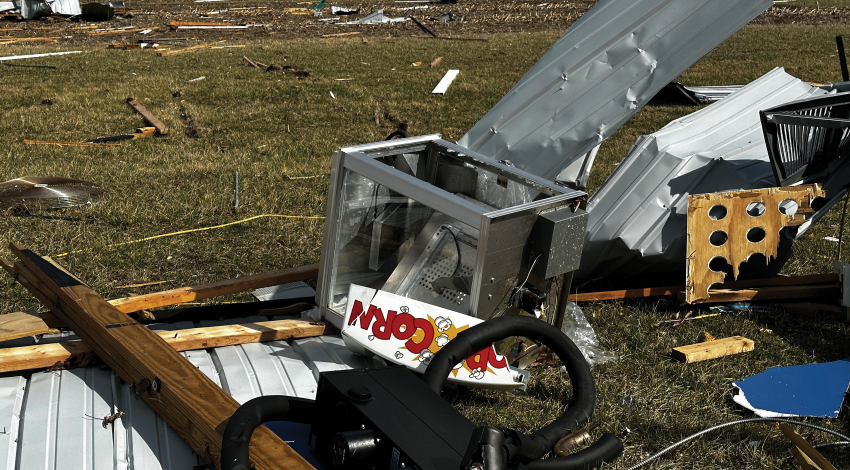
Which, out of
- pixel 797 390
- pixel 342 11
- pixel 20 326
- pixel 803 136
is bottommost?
pixel 797 390

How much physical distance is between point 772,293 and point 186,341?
3408 mm

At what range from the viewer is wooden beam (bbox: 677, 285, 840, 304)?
4.35 metres

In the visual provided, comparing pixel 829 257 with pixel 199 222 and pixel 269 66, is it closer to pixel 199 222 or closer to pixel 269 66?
pixel 199 222

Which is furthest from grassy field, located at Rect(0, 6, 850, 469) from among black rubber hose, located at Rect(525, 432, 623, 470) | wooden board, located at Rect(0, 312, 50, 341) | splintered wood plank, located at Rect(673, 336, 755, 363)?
wooden board, located at Rect(0, 312, 50, 341)

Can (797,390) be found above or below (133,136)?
below

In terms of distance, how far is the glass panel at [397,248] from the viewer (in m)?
3.43

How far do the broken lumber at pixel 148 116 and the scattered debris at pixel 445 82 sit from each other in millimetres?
4306

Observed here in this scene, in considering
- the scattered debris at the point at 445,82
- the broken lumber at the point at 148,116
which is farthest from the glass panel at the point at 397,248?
the scattered debris at the point at 445,82

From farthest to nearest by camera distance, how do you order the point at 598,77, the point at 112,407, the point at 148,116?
the point at 148,116 → the point at 598,77 → the point at 112,407

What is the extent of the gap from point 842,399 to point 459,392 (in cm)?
180

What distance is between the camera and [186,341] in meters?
3.19

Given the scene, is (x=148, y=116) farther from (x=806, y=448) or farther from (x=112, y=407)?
(x=806, y=448)

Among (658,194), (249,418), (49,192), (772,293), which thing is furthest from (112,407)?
(49,192)

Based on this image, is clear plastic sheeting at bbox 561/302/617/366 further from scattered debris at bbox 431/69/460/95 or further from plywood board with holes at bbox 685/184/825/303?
scattered debris at bbox 431/69/460/95
